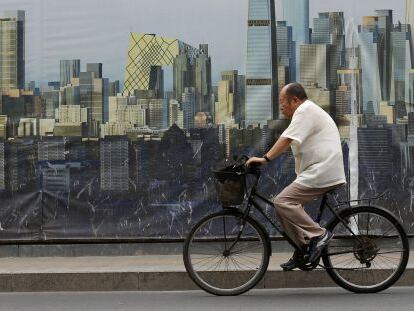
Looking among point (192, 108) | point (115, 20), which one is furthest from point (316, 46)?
point (115, 20)

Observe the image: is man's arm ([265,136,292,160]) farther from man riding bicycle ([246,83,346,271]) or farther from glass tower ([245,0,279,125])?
glass tower ([245,0,279,125])

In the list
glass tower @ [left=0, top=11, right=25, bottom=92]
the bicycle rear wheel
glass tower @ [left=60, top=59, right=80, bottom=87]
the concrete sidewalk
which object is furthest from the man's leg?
glass tower @ [left=0, top=11, right=25, bottom=92]

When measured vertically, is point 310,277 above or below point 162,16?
below

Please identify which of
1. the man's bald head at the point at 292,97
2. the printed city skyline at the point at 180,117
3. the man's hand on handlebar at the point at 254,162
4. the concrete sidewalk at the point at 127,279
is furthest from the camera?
the printed city skyline at the point at 180,117

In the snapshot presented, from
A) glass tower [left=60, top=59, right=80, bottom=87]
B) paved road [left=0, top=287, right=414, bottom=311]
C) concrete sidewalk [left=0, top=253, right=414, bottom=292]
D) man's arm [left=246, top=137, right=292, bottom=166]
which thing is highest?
glass tower [left=60, top=59, right=80, bottom=87]

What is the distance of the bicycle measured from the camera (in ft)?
22.9

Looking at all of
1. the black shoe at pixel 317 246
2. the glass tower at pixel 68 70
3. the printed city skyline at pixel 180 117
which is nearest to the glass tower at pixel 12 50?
the printed city skyline at pixel 180 117

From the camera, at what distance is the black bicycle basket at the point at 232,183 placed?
6898 millimetres

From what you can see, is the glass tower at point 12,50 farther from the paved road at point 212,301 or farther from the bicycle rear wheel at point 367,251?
the bicycle rear wheel at point 367,251

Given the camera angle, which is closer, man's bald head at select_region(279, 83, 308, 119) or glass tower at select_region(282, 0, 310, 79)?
man's bald head at select_region(279, 83, 308, 119)

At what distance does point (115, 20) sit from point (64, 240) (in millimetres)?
2215

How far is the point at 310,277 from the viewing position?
293 inches

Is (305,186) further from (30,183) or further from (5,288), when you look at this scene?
(30,183)

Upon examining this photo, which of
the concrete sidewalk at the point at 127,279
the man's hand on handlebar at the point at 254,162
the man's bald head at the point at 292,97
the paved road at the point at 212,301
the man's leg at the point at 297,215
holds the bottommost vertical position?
the paved road at the point at 212,301
